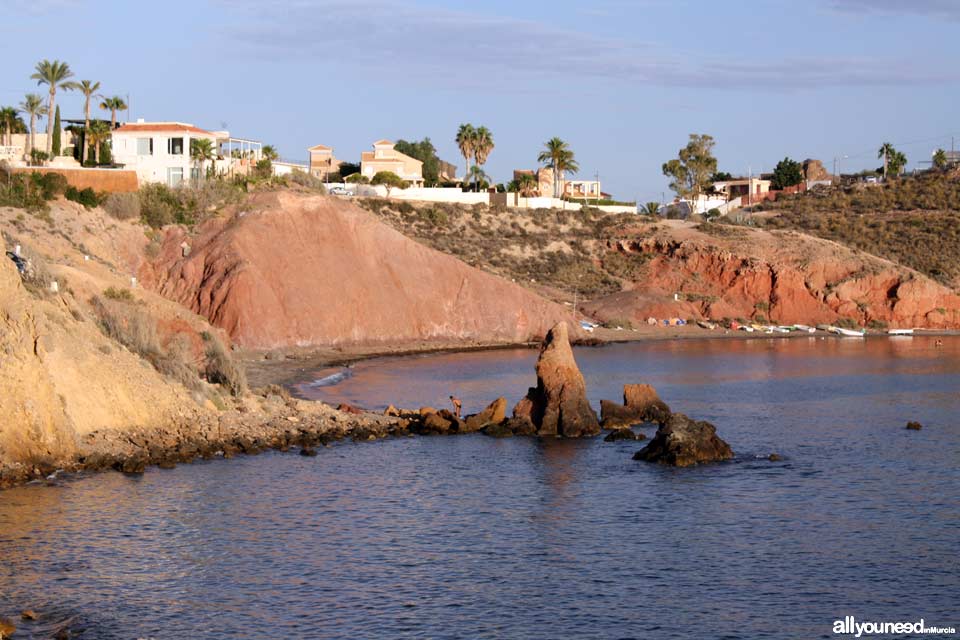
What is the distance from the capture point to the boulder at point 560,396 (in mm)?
38562

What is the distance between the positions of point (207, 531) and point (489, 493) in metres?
7.96

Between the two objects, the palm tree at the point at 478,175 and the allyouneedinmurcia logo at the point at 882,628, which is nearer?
the allyouneedinmurcia logo at the point at 882,628

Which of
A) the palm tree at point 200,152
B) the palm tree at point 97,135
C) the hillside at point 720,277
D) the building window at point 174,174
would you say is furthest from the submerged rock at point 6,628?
the hillside at point 720,277

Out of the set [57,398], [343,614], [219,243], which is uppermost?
[219,243]

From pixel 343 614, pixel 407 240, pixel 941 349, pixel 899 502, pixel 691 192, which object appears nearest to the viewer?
pixel 343 614

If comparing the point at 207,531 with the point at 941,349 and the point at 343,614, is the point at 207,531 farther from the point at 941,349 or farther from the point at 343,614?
the point at 941,349

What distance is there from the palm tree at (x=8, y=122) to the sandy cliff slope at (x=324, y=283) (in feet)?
98.7

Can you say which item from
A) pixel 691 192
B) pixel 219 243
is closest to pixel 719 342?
pixel 219 243

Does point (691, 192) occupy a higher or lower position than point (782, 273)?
higher

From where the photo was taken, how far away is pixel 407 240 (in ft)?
237

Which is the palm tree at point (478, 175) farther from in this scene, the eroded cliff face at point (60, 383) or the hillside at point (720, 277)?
the eroded cliff face at point (60, 383)

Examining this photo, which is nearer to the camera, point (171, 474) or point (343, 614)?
point (343, 614)

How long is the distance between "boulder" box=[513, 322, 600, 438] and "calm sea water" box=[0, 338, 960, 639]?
1.13m

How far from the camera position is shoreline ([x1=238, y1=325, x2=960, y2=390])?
5366 centimetres
